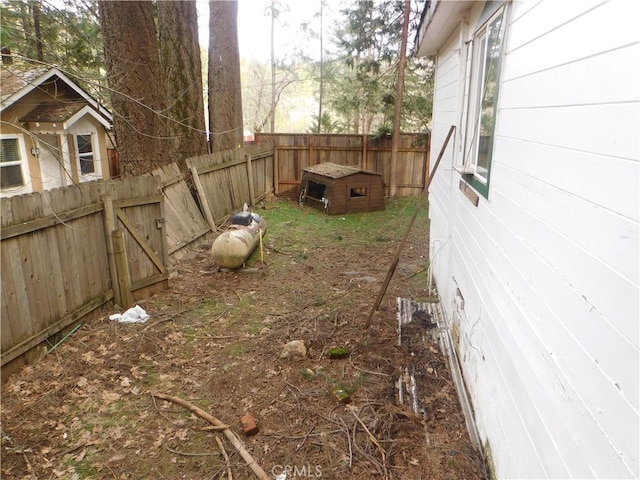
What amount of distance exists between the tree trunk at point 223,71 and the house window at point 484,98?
8352 mm

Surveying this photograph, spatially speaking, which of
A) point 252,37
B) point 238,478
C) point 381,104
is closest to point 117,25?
point 238,478

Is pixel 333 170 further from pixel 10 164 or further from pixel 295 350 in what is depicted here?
pixel 295 350

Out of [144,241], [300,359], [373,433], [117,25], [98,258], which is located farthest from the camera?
[117,25]

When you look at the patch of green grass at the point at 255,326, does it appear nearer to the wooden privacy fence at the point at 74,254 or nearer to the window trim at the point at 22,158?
the wooden privacy fence at the point at 74,254

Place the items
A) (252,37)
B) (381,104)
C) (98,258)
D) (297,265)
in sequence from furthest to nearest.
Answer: (252,37) < (381,104) < (297,265) < (98,258)

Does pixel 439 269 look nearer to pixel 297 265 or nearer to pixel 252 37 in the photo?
pixel 297 265

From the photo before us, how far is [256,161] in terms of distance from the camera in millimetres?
12102

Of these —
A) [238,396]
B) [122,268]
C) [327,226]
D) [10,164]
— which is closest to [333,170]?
[327,226]

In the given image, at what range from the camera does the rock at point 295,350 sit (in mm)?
4359

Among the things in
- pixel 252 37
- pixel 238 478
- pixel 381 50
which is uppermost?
pixel 252 37

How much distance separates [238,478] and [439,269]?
394 cm

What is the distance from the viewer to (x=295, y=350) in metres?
4.42

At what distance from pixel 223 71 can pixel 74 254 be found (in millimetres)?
8710

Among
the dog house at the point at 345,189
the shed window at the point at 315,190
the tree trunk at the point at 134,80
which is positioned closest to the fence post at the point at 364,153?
the dog house at the point at 345,189
